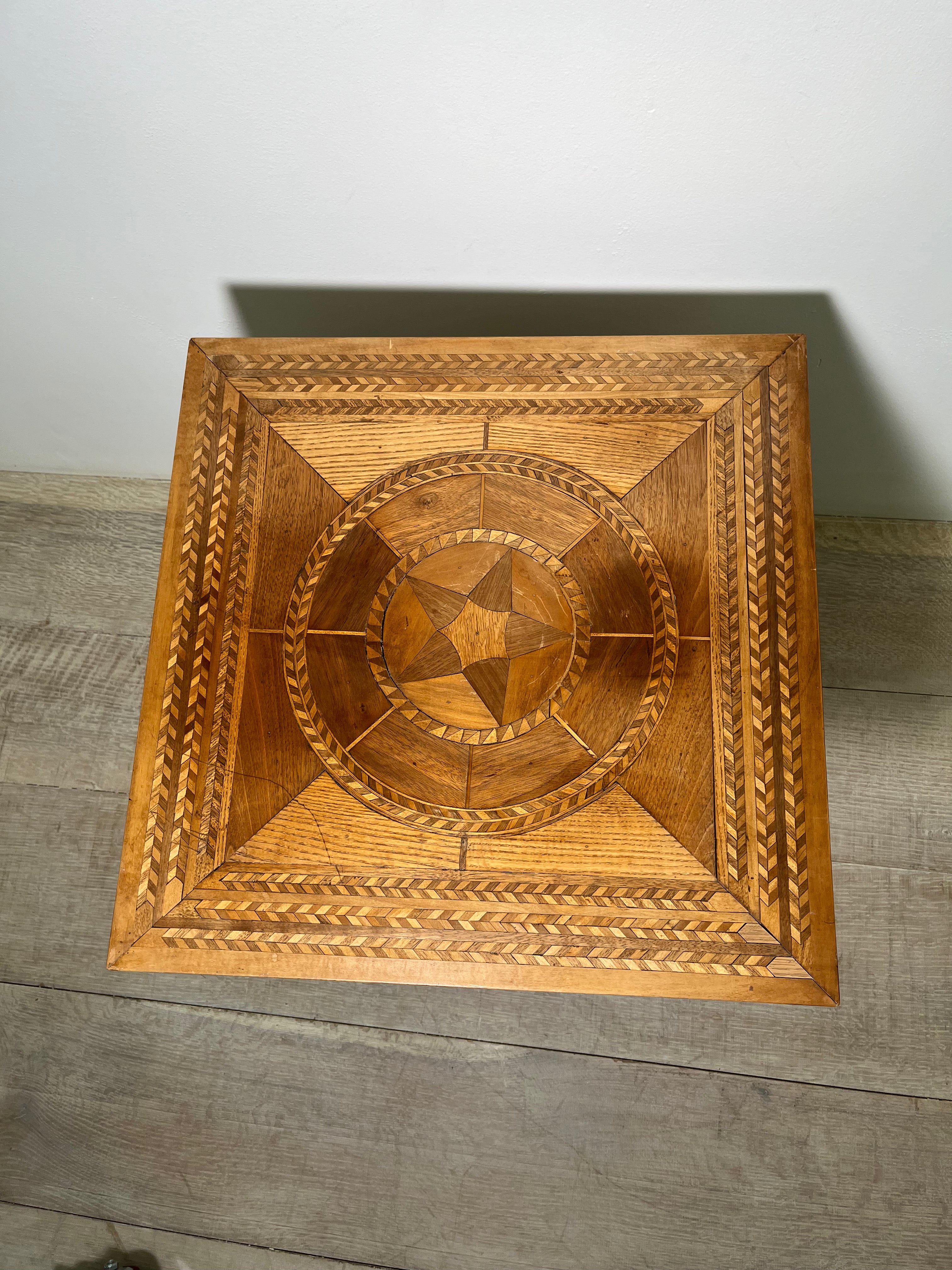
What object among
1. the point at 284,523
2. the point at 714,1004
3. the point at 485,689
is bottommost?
the point at 714,1004

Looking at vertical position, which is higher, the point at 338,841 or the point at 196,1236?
the point at 338,841

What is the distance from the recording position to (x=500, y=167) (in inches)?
36.2

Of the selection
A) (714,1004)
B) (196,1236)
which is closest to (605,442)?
(714,1004)

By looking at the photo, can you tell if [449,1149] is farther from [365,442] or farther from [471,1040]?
[365,442]

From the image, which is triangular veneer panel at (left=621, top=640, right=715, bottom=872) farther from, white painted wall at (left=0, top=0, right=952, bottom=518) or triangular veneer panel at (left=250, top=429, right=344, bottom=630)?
white painted wall at (left=0, top=0, right=952, bottom=518)

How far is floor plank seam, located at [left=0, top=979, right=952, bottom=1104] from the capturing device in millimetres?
1226

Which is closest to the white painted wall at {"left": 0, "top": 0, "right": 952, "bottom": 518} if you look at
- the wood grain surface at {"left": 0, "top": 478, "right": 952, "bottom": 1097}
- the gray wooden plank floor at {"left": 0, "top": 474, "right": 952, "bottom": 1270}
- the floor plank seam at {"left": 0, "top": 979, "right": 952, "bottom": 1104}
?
the wood grain surface at {"left": 0, "top": 478, "right": 952, "bottom": 1097}

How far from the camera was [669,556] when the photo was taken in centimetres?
85

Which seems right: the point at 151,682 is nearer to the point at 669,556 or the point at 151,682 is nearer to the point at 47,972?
the point at 669,556

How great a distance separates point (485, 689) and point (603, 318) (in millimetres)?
610

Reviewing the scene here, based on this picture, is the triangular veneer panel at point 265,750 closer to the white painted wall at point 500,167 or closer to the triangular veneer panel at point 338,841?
the triangular veneer panel at point 338,841

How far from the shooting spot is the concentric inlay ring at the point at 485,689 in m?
0.80

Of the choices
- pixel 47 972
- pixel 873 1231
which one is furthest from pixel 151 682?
pixel 873 1231

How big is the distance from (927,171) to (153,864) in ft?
3.77
